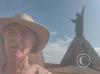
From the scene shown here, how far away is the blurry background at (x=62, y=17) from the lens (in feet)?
9.55

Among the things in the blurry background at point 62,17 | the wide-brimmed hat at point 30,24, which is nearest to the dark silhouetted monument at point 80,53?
the blurry background at point 62,17

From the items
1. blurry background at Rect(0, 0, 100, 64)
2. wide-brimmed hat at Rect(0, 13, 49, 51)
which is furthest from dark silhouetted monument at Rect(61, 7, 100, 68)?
wide-brimmed hat at Rect(0, 13, 49, 51)

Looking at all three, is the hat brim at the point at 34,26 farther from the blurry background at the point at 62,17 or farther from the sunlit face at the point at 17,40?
the blurry background at the point at 62,17

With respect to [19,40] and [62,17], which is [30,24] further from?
[62,17]

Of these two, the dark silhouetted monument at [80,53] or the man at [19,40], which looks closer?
the man at [19,40]

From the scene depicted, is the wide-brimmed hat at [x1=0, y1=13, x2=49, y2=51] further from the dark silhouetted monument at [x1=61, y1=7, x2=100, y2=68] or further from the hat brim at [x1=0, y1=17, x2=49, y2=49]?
the dark silhouetted monument at [x1=61, y1=7, x2=100, y2=68]

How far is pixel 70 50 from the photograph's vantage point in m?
3.12

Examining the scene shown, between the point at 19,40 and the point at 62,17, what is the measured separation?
2226 mm

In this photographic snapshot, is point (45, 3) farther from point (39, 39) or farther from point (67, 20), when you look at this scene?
point (39, 39)

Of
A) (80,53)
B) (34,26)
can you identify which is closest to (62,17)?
(80,53)

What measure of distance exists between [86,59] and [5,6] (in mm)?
893

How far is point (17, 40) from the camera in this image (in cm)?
92

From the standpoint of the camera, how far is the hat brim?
35.9 inches

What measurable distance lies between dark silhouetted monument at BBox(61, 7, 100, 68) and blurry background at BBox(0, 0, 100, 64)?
43 millimetres
